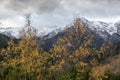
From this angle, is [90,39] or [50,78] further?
[50,78]

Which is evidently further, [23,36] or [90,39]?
[23,36]

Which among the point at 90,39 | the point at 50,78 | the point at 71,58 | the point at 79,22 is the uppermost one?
the point at 79,22

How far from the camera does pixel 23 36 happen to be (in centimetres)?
4006

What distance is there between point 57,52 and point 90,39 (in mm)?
12333

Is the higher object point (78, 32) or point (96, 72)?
point (78, 32)

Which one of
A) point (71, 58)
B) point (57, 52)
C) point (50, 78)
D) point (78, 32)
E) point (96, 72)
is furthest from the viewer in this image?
point (50, 78)

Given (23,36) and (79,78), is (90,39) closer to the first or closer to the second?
(23,36)

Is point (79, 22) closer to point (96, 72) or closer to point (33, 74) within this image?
point (96, 72)

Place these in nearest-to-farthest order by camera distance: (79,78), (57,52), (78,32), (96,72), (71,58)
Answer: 1. (78,32)
2. (71,58)
3. (96,72)
4. (57,52)
5. (79,78)

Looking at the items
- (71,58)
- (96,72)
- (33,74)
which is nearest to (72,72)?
(33,74)

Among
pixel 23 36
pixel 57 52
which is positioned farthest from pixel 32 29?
pixel 57 52

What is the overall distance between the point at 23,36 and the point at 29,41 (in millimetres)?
1558

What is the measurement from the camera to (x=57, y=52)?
4250 cm

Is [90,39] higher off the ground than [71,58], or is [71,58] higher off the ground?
[90,39]
